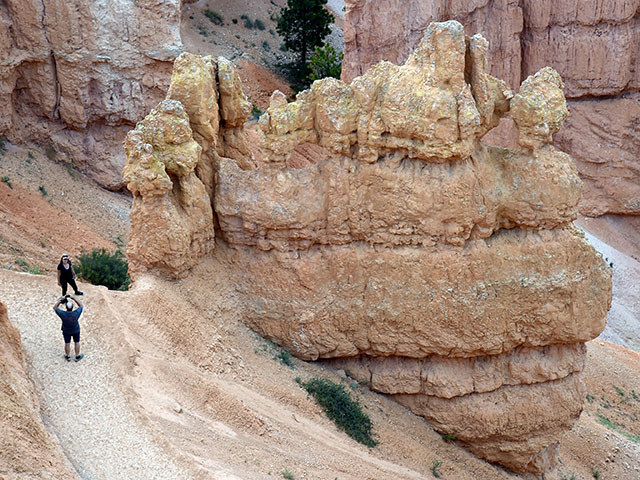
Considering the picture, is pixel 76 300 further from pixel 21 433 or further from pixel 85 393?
pixel 21 433

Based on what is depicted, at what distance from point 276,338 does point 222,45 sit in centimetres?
4090

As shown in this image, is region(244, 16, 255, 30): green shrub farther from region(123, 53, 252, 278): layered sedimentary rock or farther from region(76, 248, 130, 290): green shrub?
region(123, 53, 252, 278): layered sedimentary rock

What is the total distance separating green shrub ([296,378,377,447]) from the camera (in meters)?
20.1

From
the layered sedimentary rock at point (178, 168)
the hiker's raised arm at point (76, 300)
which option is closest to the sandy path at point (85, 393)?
the hiker's raised arm at point (76, 300)

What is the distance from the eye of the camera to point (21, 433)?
12984 mm

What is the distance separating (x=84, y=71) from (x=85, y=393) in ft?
88.6

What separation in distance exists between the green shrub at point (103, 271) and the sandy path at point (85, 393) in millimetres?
8800

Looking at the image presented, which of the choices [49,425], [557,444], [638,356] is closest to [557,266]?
[557,444]

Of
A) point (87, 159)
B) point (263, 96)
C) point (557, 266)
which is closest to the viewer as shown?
point (557, 266)

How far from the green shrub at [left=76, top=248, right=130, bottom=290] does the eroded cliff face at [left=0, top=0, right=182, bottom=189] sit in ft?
41.3

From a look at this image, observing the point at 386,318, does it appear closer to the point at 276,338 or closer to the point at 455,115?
the point at 276,338

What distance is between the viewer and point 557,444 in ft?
78.8

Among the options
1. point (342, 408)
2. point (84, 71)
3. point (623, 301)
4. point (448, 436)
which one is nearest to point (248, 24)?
point (84, 71)

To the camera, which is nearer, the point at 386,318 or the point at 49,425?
the point at 49,425
